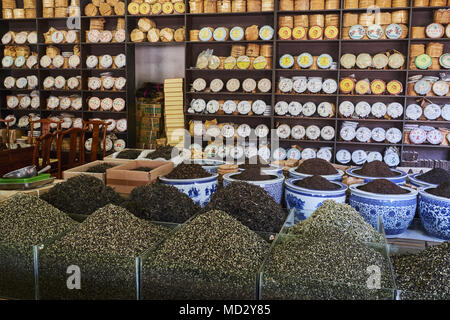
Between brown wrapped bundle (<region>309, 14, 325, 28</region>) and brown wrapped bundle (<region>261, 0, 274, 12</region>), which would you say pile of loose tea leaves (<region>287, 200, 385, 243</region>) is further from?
brown wrapped bundle (<region>261, 0, 274, 12</region>)

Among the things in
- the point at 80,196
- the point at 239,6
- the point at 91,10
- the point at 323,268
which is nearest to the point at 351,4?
the point at 239,6

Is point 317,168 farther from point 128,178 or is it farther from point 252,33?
point 252,33

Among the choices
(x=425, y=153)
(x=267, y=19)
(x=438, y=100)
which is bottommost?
(x=425, y=153)

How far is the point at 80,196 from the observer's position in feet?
5.23

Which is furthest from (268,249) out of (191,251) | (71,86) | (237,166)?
(71,86)

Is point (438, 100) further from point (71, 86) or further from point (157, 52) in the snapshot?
point (71, 86)

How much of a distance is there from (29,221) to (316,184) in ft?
3.55

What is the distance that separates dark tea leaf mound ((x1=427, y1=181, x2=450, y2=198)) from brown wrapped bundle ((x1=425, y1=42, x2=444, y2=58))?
134 inches

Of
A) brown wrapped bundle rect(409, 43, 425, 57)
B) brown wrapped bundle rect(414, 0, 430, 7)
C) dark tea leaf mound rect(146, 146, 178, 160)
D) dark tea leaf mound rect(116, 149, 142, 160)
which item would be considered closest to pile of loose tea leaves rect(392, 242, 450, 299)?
dark tea leaf mound rect(146, 146, 178, 160)

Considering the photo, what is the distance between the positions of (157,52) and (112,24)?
2.31 ft

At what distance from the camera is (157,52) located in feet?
20.1

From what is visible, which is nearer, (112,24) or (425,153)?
(425,153)

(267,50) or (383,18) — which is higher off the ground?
(383,18)

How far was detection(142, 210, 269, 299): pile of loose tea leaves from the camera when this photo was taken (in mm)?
1093
